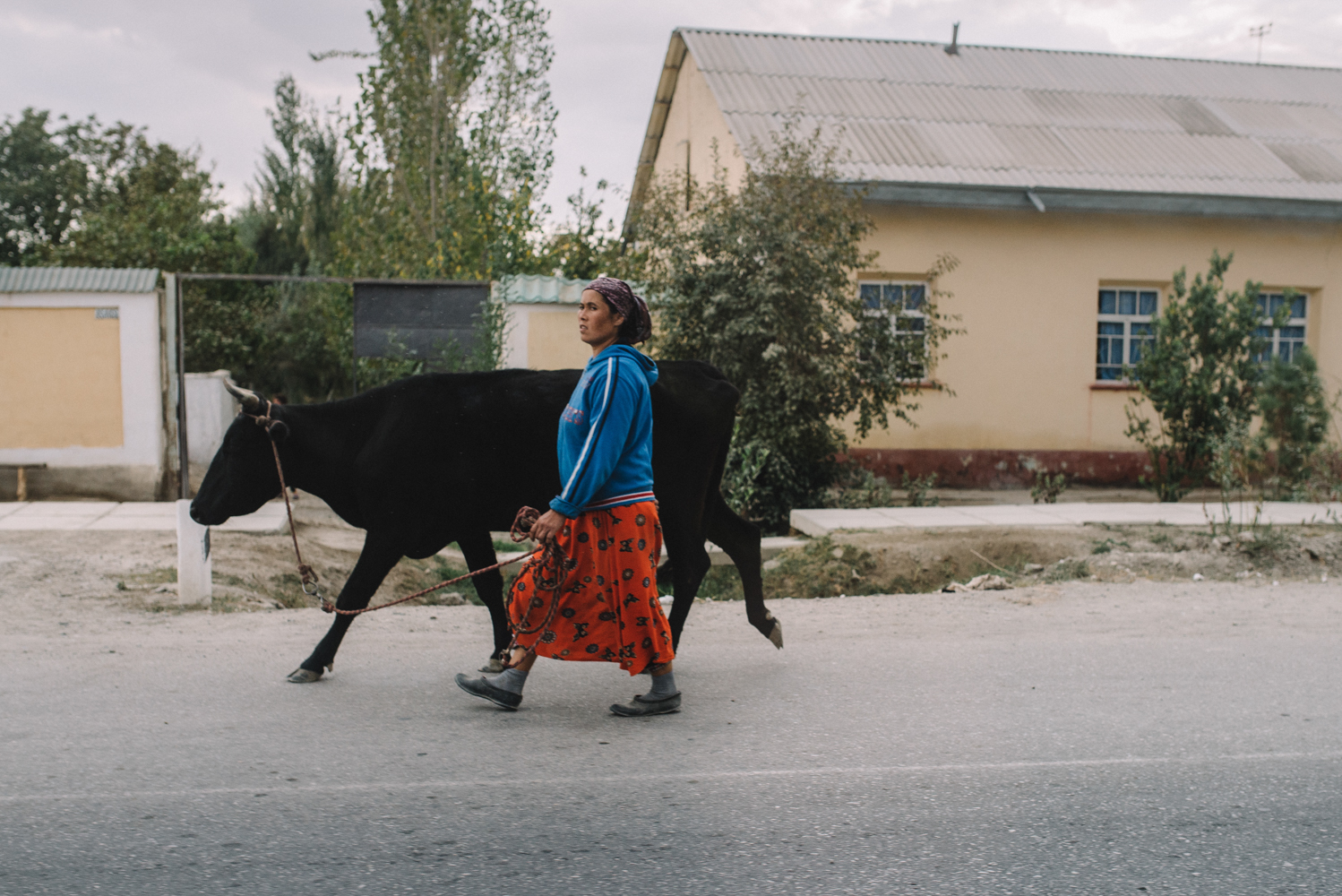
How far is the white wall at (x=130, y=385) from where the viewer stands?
11055 mm

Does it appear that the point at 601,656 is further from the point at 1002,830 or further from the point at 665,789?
the point at 1002,830

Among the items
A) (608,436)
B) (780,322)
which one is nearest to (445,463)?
(608,436)

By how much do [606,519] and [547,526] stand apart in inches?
10.1

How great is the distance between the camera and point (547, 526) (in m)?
4.05

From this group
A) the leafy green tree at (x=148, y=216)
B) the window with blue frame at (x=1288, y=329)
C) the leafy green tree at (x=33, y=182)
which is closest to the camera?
the window with blue frame at (x=1288, y=329)

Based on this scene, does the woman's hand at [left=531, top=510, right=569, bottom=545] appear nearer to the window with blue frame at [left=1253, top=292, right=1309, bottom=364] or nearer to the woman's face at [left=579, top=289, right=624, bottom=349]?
the woman's face at [left=579, top=289, right=624, bottom=349]

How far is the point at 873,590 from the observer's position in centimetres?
802

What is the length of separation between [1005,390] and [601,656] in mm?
11738

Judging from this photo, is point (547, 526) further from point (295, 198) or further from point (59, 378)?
point (295, 198)

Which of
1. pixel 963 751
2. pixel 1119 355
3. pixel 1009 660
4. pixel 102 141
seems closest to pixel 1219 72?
pixel 1119 355

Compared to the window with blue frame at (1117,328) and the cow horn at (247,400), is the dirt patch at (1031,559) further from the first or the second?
the window with blue frame at (1117,328)

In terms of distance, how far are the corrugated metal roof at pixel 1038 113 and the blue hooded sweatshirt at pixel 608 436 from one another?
10.1m

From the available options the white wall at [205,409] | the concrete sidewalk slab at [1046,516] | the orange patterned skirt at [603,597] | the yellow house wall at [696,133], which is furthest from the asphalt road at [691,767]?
the yellow house wall at [696,133]

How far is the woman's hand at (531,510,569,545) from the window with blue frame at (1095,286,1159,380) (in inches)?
513
